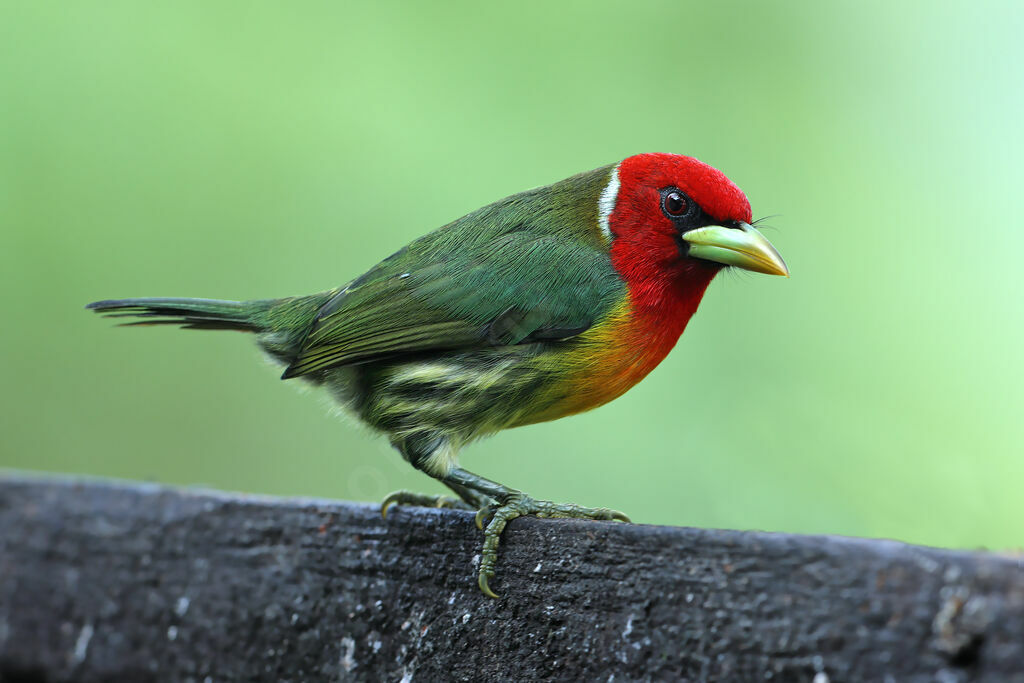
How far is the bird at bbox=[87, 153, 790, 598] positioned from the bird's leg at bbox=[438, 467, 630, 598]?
1 centimetres

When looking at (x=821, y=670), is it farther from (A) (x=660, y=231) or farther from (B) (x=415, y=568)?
(A) (x=660, y=231)

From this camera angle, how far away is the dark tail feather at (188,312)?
2.97 metres

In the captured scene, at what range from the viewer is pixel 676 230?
8.63 feet

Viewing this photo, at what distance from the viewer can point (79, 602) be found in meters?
2.37

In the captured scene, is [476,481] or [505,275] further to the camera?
[505,275]

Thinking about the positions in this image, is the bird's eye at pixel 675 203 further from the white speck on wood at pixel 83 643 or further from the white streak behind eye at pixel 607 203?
the white speck on wood at pixel 83 643

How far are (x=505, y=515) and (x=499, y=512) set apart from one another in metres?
0.03

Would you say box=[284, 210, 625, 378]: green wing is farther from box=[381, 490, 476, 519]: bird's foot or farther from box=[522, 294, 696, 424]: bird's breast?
box=[381, 490, 476, 519]: bird's foot

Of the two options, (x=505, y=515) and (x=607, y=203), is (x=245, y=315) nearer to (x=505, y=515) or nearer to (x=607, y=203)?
(x=607, y=203)

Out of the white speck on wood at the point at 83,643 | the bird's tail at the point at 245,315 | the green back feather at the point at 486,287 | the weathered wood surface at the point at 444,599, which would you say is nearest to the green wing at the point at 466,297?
the green back feather at the point at 486,287

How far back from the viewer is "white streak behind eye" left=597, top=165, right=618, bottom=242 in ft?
8.94

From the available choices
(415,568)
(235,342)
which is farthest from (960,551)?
(235,342)

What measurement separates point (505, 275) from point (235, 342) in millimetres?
2934

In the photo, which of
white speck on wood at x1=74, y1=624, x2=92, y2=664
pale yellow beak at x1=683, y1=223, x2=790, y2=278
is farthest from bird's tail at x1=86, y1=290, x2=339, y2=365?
pale yellow beak at x1=683, y1=223, x2=790, y2=278
